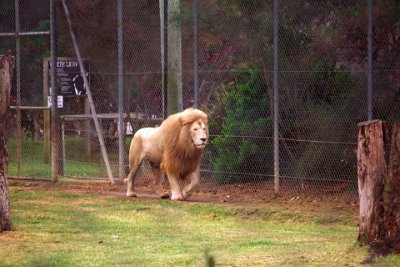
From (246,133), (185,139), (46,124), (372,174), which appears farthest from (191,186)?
(372,174)

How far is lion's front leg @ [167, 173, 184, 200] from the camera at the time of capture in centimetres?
1460

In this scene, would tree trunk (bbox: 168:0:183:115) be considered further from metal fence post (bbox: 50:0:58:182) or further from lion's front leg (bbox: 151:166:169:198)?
metal fence post (bbox: 50:0:58:182)

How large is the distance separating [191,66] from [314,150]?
3953 millimetres

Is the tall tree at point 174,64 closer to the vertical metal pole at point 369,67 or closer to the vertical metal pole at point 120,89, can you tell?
the vertical metal pole at point 120,89

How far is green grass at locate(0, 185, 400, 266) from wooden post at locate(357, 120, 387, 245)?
0.80ft

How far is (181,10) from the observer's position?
16.2 m

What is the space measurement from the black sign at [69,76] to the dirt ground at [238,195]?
1.65 m

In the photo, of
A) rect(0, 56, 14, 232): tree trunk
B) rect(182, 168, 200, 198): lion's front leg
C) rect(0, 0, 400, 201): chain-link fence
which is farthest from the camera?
rect(182, 168, 200, 198): lion's front leg

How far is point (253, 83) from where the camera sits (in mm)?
16062

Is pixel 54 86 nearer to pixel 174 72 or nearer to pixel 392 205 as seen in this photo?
pixel 174 72

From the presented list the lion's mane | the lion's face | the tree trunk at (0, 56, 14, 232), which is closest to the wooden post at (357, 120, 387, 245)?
the tree trunk at (0, 56, 14, 232)

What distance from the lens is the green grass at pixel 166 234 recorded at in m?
9.23

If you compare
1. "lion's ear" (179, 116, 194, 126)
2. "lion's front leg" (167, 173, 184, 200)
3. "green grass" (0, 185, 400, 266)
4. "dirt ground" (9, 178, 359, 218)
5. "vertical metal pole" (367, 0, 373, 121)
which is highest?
"vertical metal pole" (367, 0, 373, 121)

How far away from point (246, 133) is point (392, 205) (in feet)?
22.8
